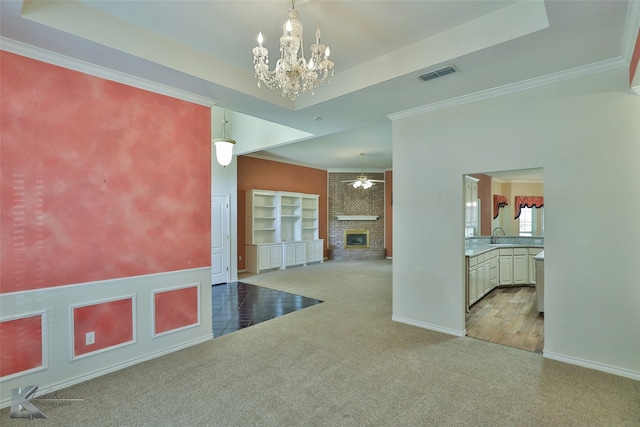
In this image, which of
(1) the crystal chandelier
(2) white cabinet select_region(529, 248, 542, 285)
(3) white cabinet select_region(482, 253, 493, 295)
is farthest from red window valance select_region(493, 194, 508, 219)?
(1) the crystal chandelier

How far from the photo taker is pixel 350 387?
2.49m

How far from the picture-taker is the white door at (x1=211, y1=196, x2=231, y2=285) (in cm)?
654

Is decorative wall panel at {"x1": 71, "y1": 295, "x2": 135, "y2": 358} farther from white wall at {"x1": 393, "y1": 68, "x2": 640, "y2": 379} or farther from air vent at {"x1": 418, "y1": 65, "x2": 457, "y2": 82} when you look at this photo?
air vent at {"x1": 418, "y1": 65, "x2": 457, "y2": 82}

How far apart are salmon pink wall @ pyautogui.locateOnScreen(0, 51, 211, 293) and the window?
8.00 m

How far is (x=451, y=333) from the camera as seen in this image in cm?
361

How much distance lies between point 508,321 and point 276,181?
21.4 ft

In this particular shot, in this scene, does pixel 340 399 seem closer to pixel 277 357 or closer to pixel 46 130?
pixel 277 357

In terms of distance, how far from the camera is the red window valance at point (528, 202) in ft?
25.2

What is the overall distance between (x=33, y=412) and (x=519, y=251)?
23.2ft

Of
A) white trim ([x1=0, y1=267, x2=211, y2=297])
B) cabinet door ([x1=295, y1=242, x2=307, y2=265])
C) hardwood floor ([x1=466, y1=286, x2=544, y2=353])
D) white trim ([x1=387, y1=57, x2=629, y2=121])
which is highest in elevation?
white trim ([x1=387, y1=57, x2=629, y2=121])

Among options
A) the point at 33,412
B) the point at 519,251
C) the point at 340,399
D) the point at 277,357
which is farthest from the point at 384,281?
the point at 33,412

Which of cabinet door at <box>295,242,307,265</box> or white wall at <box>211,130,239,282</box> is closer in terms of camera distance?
white wall at <box>211,130,239,282</box>

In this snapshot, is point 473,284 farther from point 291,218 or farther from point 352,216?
point 352,216

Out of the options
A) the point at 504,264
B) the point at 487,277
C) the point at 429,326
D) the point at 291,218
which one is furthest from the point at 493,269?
the point at 291,218
